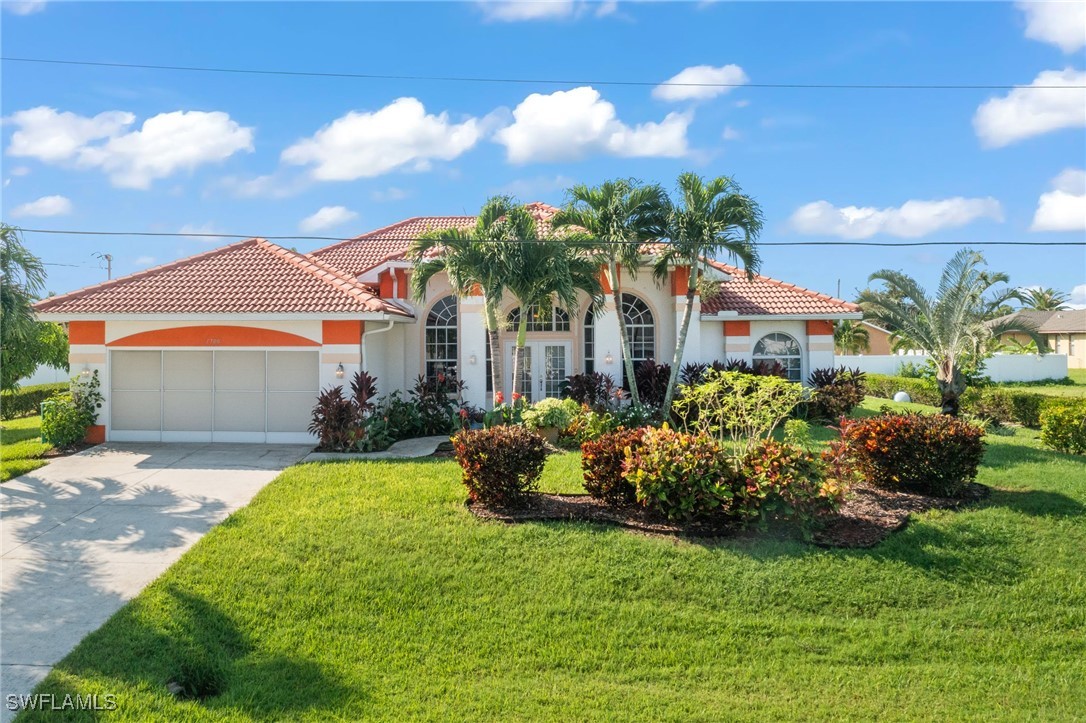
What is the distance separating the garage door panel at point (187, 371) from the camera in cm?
1644

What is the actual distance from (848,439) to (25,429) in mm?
21489

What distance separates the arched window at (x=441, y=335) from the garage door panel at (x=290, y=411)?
3.57 meters

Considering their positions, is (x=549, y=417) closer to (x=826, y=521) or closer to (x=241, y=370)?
(x=826, y=521)

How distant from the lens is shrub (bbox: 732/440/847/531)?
909cm

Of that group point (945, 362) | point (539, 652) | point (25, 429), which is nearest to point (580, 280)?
point (945, 362)

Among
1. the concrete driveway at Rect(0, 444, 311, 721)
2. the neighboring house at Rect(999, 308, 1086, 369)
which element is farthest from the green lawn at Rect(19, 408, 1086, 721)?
the neighboring house at Rect(999, 308, 1086, 369)

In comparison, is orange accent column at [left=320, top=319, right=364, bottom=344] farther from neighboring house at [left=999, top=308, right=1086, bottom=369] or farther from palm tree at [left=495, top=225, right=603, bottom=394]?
neighboring house at [left=999, top=308, right=1086, bottom=369]

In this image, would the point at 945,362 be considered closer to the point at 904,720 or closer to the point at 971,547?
the point at 971,547

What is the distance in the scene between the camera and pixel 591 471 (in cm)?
1035

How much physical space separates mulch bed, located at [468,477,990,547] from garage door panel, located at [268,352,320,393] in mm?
7443

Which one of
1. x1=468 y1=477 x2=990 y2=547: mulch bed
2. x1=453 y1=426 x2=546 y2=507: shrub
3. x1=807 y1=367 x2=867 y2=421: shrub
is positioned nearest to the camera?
x1=468 y1=477 x2=990 y2=547: mulch bed

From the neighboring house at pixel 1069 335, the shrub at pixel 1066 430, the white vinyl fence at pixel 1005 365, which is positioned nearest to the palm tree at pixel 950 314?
the shrub at pixel 1066 430

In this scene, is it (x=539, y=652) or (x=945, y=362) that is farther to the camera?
(x=945, y=362)

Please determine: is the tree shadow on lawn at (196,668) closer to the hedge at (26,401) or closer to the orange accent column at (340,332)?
the orange accent column at (340,332)
